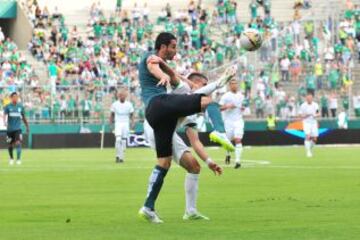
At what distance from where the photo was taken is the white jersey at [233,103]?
1266 inches

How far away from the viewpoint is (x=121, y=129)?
36906 mm

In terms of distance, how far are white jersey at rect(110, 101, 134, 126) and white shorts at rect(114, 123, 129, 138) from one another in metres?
0.10

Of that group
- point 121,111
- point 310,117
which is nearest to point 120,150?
point 121,111

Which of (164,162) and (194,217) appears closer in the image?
(164,162)

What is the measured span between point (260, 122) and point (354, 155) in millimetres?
14944

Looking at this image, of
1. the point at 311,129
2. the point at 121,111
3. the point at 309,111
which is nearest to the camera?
the point at 121,111

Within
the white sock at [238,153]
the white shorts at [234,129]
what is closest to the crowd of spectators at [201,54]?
the white shorts at [234,129]

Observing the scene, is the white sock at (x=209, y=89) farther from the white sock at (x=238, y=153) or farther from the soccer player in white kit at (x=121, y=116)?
the soccer player in white kit at (x=121, y=116)

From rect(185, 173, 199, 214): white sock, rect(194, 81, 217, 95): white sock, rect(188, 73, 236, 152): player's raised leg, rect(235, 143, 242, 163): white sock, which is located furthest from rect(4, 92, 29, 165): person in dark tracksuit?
rect(194, 81, 217, 95): white sock

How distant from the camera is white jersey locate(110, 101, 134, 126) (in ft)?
121

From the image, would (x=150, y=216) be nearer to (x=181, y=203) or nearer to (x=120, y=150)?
(x=181, y=203)

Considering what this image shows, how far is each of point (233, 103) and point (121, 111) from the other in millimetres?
5793

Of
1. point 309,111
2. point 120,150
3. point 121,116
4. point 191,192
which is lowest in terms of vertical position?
point 120,150

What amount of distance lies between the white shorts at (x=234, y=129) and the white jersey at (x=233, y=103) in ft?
0.49
